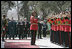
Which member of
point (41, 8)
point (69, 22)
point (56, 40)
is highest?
point (41, 8)

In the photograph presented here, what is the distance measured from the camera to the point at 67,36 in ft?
41.4

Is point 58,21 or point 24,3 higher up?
point 24,3

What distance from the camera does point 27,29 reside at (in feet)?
68.4

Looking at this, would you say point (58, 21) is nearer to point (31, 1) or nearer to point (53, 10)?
point (53, 10)

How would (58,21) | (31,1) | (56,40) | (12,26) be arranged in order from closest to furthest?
1. (58,21)
2. (56,40)
3. (12,26)
4. (31,1)

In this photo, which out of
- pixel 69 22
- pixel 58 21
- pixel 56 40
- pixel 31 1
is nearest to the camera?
pixel 69 22

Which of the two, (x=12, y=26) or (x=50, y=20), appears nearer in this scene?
(x=50, y=20)

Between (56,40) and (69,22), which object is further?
(56,40)

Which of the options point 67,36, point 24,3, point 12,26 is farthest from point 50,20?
point 24,3

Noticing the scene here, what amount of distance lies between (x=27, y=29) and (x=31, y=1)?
8.52 metres

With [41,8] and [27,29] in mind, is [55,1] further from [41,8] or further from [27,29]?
[27,29]

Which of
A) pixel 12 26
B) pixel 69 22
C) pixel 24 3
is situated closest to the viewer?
pixel 69 22

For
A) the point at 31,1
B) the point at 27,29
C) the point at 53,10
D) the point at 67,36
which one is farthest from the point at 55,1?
the point at 67,36

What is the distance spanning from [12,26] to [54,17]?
656 cm
